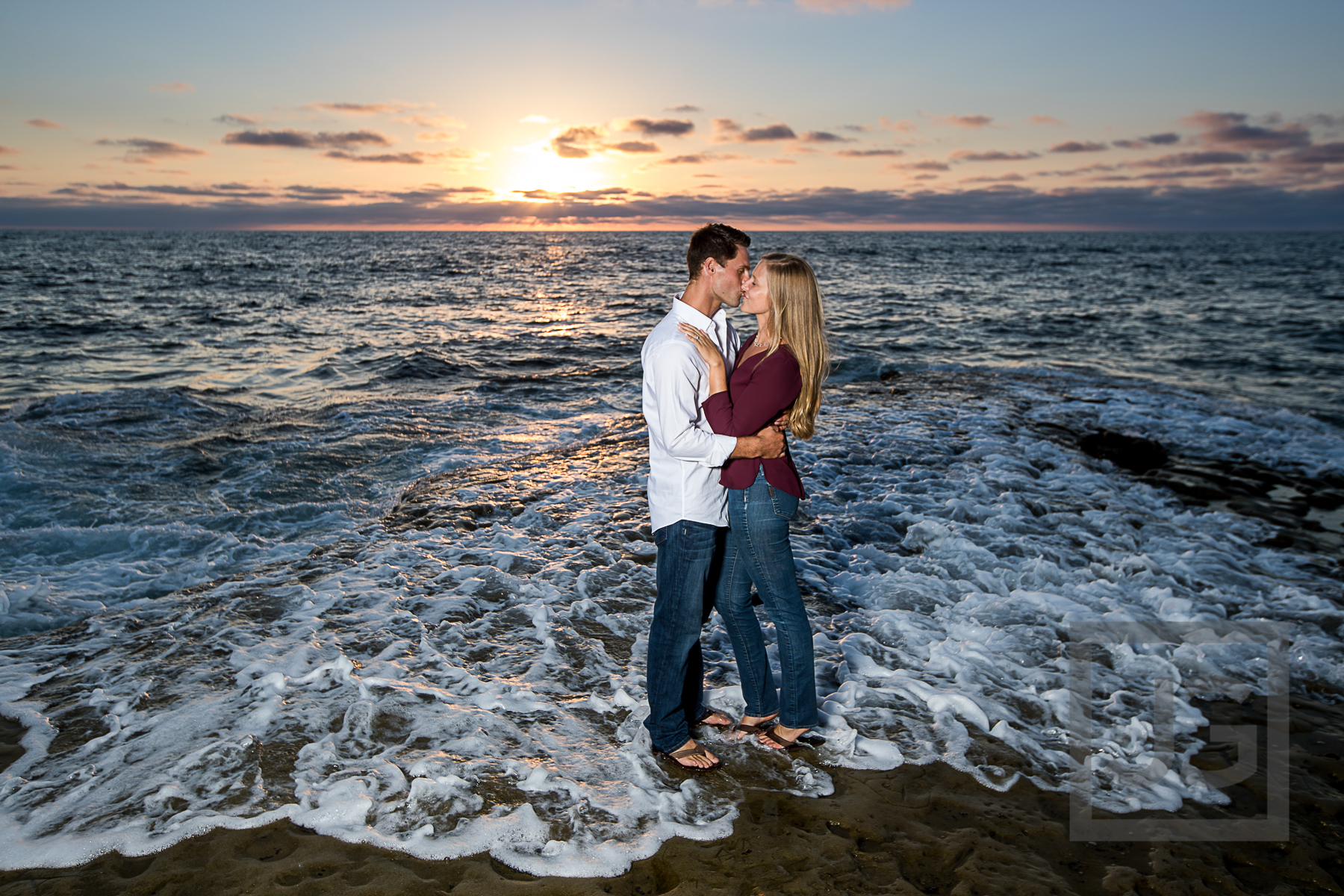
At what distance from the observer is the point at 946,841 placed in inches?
130

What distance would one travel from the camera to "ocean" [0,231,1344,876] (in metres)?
3.66

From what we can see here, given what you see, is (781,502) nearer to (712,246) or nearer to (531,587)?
(712,246)

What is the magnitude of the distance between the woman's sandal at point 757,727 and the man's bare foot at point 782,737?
66mm

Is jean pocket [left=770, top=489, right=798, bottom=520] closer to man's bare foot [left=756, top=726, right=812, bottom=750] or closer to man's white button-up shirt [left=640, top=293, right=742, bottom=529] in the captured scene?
man's white button-up shirt [left=640, top=293, right=742, bottom=529]

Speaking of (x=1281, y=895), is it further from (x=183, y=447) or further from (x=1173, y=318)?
(x=1173, y=318)

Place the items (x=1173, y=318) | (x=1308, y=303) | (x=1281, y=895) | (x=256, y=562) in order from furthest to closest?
(x=1308, y=303), (x=1173, y=318), (x=256, y=562), (x=1281, y=895)

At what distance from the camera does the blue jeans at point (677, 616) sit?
140 inches

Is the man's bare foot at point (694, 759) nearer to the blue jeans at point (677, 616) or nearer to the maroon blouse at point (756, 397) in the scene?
the blue jeans at point (677, 616)

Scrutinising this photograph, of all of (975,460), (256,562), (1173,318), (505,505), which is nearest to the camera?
(256,562)

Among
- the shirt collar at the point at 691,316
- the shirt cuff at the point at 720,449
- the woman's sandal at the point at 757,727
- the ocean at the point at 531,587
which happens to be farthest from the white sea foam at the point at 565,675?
the shirt collar at the point at 691,316

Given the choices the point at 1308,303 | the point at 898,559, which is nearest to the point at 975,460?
the point at 898,559

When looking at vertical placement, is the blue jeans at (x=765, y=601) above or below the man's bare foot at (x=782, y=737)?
above

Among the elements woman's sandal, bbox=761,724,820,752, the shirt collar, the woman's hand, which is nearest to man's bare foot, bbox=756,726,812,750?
woman's sandal, bbox=761,724,820,752

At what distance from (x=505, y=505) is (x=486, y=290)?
32441mm
